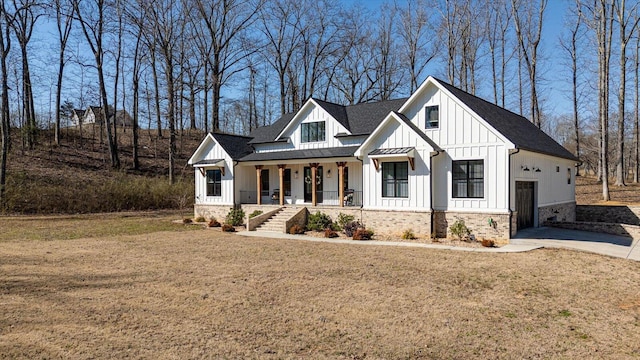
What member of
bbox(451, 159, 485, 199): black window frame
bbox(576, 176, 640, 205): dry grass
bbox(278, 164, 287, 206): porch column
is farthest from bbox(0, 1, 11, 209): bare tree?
bbox(576, 176, 640, 205): dry grass

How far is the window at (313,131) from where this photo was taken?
21969 millimetres

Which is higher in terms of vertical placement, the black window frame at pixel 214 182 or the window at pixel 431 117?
the window at pixel 431 117

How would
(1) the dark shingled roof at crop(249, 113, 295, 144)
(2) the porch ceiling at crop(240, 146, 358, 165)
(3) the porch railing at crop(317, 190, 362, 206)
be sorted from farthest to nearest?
(1) the dark shingled roof at crop(249, 113, 295, 144) → (3) the porch railing at crop(317, 190, 362, 206) → (2) the porch ceiling at crop(240, 146, 358, 165)

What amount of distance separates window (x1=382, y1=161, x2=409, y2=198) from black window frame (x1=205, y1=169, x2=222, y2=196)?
10169 mm

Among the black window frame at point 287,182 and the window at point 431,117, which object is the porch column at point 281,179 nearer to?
the black window frame at point 287,182

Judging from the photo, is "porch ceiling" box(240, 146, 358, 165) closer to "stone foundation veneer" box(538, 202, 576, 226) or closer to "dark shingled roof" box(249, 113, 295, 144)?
"dark shingled roof" box(249, 113, 295, 144)

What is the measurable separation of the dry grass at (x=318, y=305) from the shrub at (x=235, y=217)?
8669 millimetres

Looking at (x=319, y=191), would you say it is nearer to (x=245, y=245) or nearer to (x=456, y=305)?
(x=245, y=245)

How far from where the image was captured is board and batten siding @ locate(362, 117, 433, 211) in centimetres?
1627

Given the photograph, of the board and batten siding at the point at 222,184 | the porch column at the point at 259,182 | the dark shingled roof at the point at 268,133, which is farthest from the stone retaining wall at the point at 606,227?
the board and batten siding at the point at 222,184

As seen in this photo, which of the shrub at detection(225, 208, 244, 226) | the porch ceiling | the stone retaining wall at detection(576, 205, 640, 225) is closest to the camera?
the porch ceiling

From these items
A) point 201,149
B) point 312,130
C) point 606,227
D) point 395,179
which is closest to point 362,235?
point 395,179

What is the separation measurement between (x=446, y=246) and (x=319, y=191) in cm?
860

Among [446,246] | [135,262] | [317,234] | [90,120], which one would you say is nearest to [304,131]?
[317,234]
